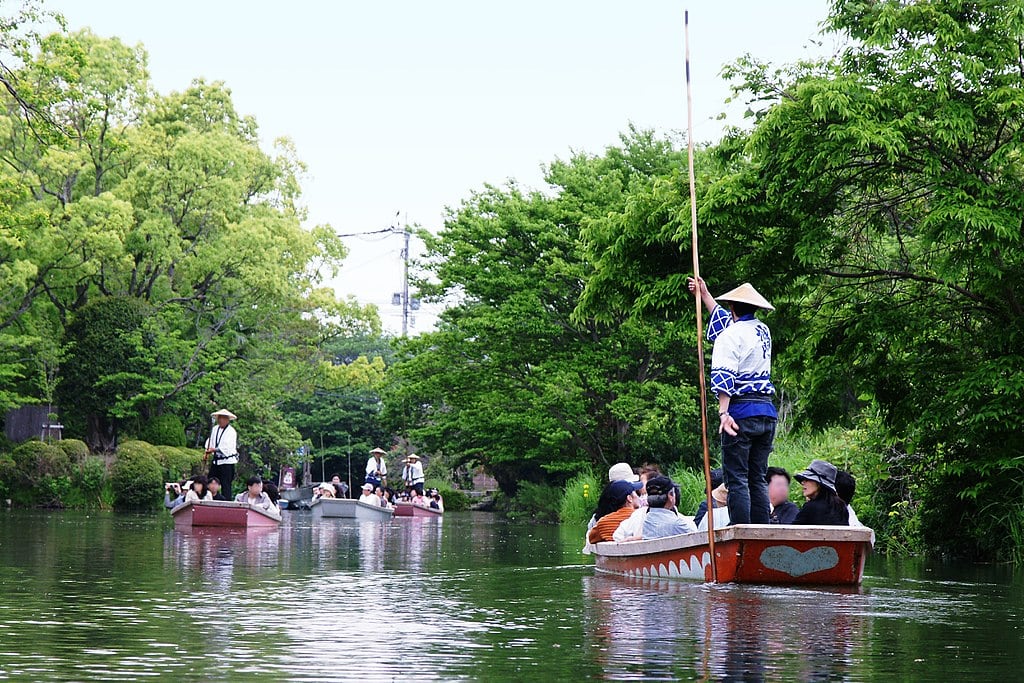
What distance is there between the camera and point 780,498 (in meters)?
13.3

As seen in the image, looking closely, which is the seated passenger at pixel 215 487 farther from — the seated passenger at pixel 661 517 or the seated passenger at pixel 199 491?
the seated passenger at pixel 661 517

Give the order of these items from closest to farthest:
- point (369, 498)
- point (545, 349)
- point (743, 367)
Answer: point (743, 367) → point (369, 498) → point (545, 349)

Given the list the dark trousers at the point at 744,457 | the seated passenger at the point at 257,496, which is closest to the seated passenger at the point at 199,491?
the seated passenger at the point at 257,496

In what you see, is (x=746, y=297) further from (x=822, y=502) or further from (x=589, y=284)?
(x=589, y=284)

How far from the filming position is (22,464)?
43.6 m

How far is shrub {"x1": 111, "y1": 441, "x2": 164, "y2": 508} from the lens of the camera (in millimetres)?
44219

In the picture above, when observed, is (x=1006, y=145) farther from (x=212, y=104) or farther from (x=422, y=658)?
(x=212, y=104)

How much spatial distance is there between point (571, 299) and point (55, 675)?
33.3m

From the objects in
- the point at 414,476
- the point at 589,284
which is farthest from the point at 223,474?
the point at 414,476

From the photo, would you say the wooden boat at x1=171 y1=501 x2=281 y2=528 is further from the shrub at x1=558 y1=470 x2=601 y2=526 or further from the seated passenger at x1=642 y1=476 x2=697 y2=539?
the seated passenger at x1=642 y1=476 x2=697 y2=539

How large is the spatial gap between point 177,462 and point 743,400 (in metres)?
36.7

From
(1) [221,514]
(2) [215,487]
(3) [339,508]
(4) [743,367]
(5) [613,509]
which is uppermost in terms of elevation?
(4) [743,367]

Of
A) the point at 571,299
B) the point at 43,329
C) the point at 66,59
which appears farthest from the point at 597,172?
the point at 43,329

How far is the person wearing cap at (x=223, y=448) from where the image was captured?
25.7 meters
